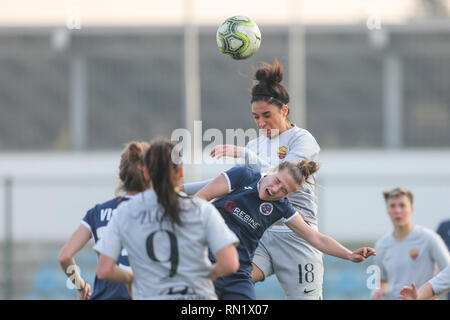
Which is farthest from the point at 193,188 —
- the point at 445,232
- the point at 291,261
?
the point at 445,232

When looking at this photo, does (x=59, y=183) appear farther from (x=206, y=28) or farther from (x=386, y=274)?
(x=206, y=28)

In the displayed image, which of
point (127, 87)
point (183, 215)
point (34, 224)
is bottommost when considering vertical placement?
point (34, 224)

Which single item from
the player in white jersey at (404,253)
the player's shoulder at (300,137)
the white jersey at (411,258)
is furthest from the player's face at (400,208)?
the player's shoulder at (300,137)

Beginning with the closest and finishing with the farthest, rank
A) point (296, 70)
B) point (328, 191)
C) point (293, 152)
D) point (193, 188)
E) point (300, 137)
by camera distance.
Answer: point (193, 188) → point (293, 152) → point (300, 137) → point (328, 191) → point (296, 70)

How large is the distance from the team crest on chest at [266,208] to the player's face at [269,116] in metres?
0.90

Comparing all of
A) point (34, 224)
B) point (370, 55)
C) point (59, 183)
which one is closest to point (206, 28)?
point (370, 55)

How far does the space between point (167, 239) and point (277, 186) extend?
1.21 metres

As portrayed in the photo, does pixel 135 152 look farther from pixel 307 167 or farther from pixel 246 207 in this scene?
pixel 307 167

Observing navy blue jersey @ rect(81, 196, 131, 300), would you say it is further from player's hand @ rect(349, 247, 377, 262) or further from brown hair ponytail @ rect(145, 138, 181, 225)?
player's hand @ rect(349, 247, 377, 262)

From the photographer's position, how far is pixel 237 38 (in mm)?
6359

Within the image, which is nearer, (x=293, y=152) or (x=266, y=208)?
(x=266, y=208)

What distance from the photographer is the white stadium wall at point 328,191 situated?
14711 mm
